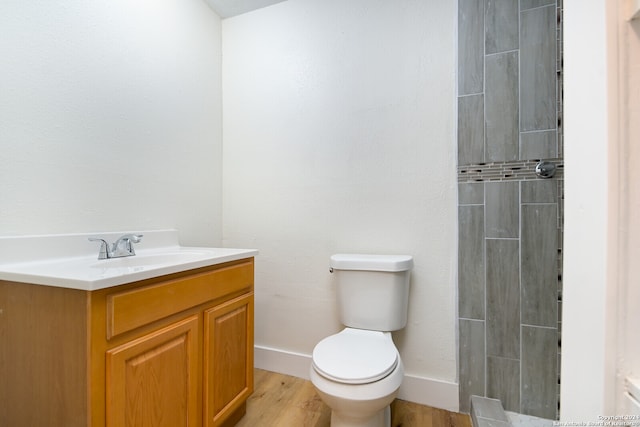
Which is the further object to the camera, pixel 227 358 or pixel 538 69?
pixel 538 69

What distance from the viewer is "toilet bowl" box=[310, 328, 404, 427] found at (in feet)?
3.47

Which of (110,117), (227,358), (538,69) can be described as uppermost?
(538,69)

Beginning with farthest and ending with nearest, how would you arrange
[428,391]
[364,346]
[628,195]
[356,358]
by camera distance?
[428,391]
[364,346]
[356,358]
[628,195]

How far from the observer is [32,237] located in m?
1.07

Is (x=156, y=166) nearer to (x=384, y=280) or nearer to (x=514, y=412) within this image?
(x=384, y=280)

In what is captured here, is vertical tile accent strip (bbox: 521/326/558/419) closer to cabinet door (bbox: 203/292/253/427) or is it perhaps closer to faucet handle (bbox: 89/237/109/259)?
cabinet door (bbox: 203/292/253/427)

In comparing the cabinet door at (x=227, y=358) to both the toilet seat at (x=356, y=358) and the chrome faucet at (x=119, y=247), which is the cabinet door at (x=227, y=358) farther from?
the chrome faucet at (x=119, y=247)

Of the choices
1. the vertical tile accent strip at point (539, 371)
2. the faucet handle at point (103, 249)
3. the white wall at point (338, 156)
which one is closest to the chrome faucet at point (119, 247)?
the faucet handle at point (103, 249)

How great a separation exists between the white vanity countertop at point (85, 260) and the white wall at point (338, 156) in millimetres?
506

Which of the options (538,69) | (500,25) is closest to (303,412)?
(538,69)

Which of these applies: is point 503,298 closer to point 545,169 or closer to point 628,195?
point 545,169

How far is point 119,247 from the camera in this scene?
51.4 inches

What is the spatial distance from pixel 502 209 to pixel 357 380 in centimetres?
107

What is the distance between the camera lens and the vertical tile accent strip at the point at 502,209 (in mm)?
1427
